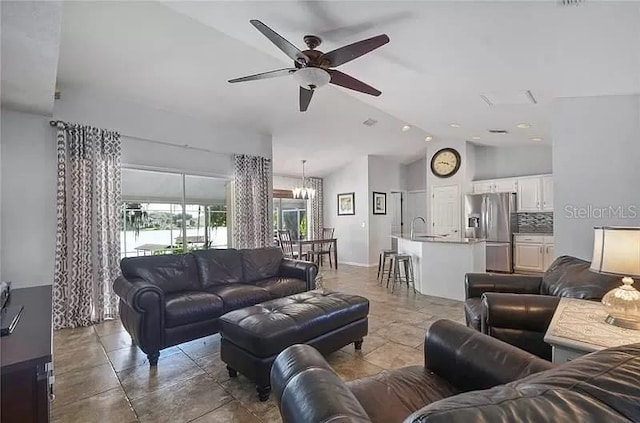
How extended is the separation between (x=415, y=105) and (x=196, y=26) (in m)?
3.00

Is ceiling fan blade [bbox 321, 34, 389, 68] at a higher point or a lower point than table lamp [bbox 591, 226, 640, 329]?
higher

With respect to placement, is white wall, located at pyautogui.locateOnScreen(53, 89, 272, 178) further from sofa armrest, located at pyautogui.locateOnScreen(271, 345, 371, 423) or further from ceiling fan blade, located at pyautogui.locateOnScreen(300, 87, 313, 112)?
sofa armrest, located at pyautogui.locateOnScreen(271, 345, 371, 423)

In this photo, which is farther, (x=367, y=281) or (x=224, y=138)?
(x=367, y=281)

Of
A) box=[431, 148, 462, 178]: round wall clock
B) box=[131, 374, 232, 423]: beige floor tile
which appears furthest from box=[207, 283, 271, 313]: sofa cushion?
box=[431, 148, 462, 178]: round wall clock

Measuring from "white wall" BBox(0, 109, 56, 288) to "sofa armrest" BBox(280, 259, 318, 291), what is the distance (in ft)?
8.85

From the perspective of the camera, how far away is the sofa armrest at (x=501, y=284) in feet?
9.23

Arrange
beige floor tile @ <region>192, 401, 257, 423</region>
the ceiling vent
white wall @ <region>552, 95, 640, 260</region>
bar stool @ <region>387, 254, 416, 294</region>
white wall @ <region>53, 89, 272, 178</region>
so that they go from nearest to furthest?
beige floor tile @ <region>192, 401, 257, 423</region> < white wall @ <region>552, 95, 640, 260</region> < the ceiling vent < white wall @ <region>53, 89, 272, 178</region> < bar stool @ <region>387, 254, 416, 294</region>

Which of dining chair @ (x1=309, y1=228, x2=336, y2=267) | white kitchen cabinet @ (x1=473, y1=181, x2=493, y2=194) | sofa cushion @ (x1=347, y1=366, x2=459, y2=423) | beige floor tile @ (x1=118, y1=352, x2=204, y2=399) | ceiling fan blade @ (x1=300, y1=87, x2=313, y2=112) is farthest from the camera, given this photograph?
dining chair @ (x1=309, y1=228, x2=336, y2=267)

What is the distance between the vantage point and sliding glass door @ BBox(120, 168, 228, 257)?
14.6 ft

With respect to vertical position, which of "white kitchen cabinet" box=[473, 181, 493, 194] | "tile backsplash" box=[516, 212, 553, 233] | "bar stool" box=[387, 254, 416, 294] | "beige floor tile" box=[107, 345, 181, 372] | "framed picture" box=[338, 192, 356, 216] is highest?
"white kitchen cabinet" box=[473, 181, 493, 194]

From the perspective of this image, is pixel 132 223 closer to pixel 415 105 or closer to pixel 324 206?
pixel 415 105

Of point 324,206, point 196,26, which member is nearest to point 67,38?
point 196,26

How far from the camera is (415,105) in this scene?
14.7 feet

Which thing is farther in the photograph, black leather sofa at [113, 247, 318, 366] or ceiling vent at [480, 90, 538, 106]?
ceiling vent at [480, 90, 538, 106]
